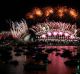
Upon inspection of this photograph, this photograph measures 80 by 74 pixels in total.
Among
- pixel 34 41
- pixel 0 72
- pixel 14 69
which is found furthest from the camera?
pixel 34 41

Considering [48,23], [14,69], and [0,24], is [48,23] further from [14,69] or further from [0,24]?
[14,69]

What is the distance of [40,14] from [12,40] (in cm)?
1067

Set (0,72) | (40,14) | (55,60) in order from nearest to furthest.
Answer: (0,72) < (55,60) < (40,14)

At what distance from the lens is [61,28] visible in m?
61.8

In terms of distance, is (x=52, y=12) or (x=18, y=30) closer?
(x=18, y=30)

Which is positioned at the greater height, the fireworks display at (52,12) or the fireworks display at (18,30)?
the fireworks display at (52,12)

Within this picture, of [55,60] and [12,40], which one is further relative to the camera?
[12,40]

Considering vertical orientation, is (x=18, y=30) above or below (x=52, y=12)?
below

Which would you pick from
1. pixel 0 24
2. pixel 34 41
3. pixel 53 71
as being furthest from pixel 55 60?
pixel 0 24

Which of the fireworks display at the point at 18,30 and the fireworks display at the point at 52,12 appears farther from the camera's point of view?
the fireworks display at the point at 52,12

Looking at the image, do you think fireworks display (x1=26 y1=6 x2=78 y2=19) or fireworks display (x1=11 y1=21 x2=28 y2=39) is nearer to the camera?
fireworks display (x1=11 y1=21 x2=28 y2=39)

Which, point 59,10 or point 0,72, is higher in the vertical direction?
point 59,10

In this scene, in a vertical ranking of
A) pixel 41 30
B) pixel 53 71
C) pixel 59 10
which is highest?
pixel 59 10

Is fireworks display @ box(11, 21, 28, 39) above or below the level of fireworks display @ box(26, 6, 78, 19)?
below
